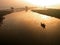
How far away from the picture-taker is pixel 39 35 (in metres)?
14.1

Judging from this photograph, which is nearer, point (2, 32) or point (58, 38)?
point (58, 38)

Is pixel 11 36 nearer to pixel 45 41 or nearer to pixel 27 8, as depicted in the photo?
pixel 45 41

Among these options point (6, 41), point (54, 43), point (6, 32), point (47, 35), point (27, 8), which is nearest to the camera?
point (54, 43)

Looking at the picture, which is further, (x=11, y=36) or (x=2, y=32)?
(x=2, y=32)

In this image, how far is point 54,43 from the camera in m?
12.1

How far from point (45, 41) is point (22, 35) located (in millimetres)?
2739

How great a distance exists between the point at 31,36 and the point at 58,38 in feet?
8.22

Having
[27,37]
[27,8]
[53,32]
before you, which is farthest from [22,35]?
[27,8]

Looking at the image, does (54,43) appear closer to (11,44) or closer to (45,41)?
(45,41)

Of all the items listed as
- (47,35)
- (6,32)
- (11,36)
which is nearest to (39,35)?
(47,35)

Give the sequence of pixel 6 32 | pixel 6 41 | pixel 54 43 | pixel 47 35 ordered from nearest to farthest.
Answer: pixel 54 43
pixel 6 41
pixel 47 35
pixel 6 32

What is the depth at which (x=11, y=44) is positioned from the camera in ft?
40.2

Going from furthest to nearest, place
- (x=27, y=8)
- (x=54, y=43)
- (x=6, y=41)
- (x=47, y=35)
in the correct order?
(x=27, y=8) < (x=47, y=35) < (x=6, y=41) < (x=54, y=43)

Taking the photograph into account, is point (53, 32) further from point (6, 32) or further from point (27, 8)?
point (27, 8)
